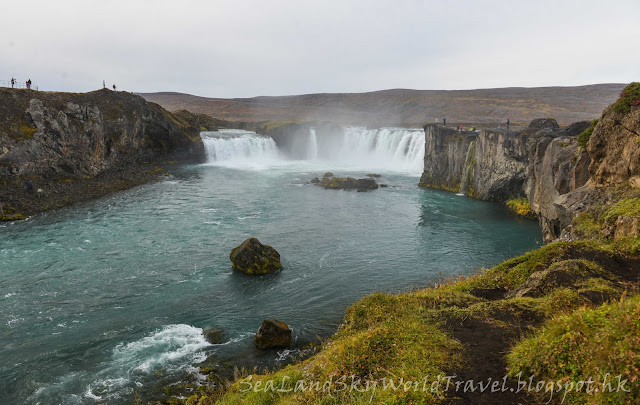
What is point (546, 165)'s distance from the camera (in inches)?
1086

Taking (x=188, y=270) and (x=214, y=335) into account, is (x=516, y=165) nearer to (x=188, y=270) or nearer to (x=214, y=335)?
(x=188, y=270)

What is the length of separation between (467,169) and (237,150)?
48831 mm

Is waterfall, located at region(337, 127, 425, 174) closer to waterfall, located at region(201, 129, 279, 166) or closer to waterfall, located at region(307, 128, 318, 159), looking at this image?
waterfall, located at region(307, 128, 318, 159)

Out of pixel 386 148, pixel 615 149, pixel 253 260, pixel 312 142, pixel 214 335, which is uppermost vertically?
pixel 312 142

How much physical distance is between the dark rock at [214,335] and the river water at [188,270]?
27cm

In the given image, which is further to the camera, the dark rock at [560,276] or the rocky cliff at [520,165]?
the rocky cliff at [520,165]

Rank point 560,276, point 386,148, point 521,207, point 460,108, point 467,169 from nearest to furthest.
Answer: point 560,276, point 521,207, point 467,169, point 386,148, point 460,108

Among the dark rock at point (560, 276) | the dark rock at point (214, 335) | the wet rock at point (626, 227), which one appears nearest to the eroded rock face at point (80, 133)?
the dark rock at point (214, 335)

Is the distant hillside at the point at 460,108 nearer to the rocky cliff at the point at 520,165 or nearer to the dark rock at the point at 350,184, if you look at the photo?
the rocky cliff at the point at 520,165

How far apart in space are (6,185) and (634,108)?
156ft

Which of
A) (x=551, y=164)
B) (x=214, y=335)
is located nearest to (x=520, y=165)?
(x=551, y=164)

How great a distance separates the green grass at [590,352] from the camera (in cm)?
567

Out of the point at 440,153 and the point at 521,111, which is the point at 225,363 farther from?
the point at 521,111

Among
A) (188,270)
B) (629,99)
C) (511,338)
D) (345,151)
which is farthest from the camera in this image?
(345,151)
